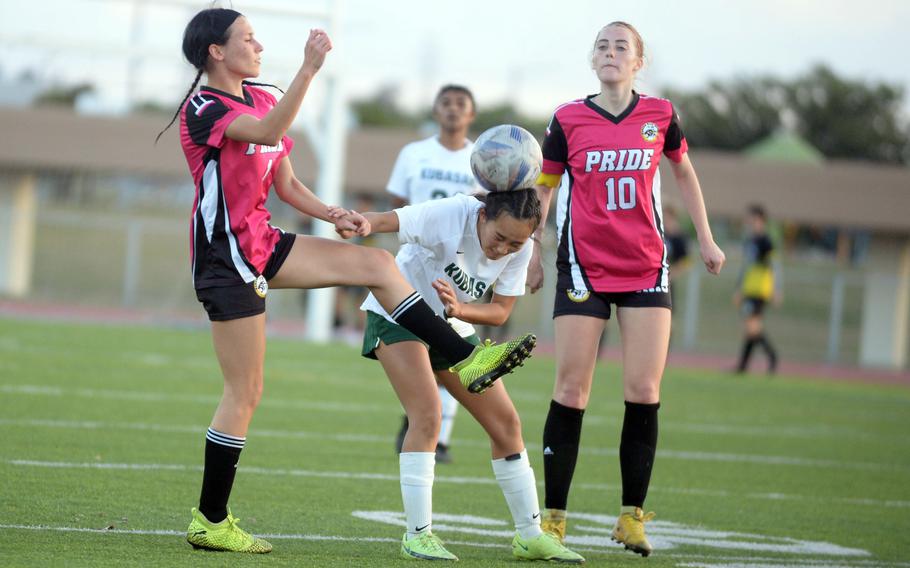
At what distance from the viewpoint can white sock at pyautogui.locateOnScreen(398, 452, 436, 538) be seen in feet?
15.8

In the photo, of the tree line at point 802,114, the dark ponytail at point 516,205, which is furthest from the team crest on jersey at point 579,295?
the tree line at point 802,114

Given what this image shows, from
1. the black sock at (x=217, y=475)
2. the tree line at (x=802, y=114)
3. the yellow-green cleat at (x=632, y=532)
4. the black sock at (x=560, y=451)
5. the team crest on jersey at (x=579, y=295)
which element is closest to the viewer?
the black sock at (x=217, y=475)

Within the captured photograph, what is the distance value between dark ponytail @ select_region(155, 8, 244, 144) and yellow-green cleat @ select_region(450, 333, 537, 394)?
4.77 feet

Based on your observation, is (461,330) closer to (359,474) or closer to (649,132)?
(649,132)

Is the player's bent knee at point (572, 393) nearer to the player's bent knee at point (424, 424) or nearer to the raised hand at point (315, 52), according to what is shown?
the player's bent knee at point (424, 424)

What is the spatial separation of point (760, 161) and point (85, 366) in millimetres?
21774

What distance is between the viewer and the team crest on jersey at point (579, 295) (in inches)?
210

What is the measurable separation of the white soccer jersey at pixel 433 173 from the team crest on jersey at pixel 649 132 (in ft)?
9.85

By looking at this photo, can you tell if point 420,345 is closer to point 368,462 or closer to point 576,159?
point 576,159

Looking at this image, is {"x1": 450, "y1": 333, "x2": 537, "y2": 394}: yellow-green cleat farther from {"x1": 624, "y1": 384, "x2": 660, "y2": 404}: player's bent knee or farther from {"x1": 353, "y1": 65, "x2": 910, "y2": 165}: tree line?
{"x1": 353, "y1": 65, "x2": 910, "y2": 165}: tree line

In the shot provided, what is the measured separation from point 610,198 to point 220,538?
2101mm

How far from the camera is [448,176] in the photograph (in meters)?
8.38

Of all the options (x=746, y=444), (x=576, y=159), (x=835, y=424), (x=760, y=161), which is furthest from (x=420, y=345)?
(x=760, y=161)

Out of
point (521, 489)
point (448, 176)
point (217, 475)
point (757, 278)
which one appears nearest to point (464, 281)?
point (521, 489)
